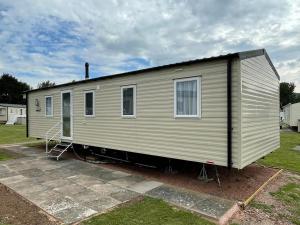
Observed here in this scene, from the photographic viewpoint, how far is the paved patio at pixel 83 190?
17.0ft

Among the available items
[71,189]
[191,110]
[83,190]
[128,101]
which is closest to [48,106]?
[128,101]

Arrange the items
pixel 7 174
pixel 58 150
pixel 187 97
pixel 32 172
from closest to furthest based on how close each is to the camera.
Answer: pixel 187 97 → pixel 7 174 → pixel 32 172 → pixel 58 150

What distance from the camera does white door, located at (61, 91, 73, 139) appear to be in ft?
36.6

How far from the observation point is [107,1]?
10.1 m

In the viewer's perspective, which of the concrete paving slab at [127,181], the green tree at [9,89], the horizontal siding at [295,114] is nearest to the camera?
the concrete paving slab at [127,181]

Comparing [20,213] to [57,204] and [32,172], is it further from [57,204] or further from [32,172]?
[32,172]

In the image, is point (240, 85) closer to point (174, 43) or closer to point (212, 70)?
point (212, 70)

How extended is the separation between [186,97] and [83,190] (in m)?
3.41

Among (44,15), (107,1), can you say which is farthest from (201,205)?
(44,15)

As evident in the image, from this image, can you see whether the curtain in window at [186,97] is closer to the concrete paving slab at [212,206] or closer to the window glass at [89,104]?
the concrete paving slab at [212,206]

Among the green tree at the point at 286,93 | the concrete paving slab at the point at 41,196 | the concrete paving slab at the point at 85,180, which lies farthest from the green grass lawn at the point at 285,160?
the green tree at the point at 286,93

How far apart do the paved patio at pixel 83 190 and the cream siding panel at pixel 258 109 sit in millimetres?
1504

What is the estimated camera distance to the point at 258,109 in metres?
7.23

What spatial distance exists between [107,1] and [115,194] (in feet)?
23.9
